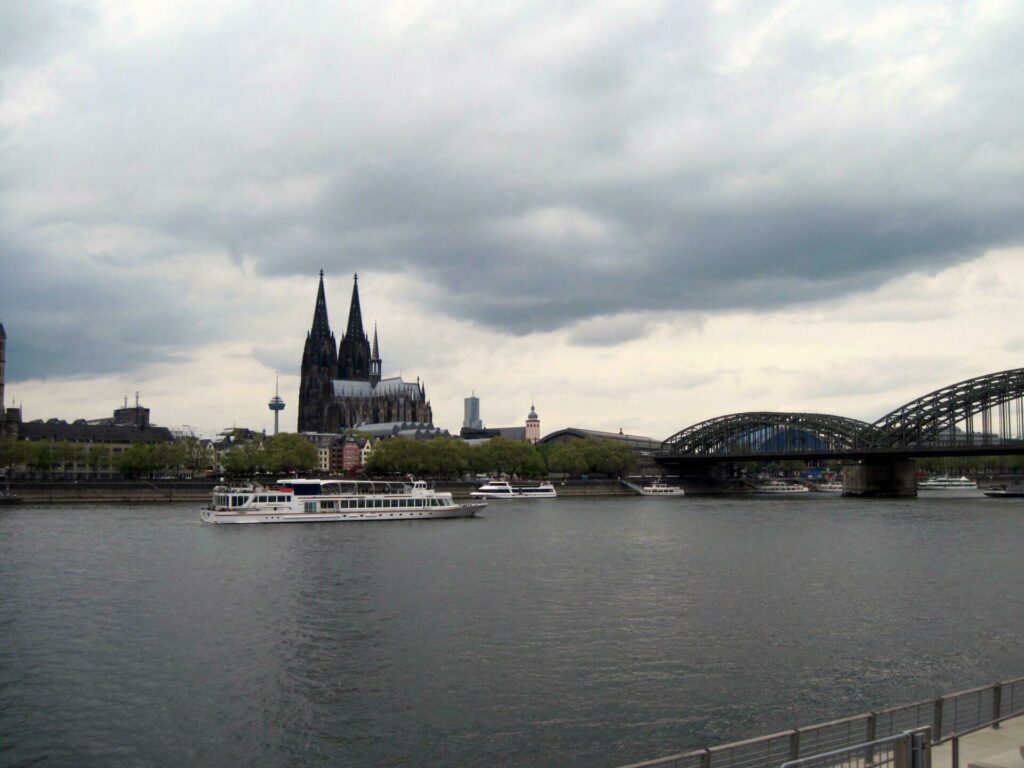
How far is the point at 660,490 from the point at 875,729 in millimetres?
→ 136124

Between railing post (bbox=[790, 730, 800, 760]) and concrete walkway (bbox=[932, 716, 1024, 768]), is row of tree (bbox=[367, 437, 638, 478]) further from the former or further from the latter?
railing post (bbox=[790, 730, 800, 760])

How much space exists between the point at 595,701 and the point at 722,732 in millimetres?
3077

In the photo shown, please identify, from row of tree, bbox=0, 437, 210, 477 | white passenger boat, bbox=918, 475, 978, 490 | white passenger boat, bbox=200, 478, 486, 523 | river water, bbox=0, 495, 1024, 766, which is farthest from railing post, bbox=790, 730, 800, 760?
white passenger boat, bbox=918, 475, 978, 490

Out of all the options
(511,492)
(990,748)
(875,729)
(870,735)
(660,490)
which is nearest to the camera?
(990,748)

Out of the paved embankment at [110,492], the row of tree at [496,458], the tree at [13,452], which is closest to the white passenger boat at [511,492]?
the row of tree at [496,458]

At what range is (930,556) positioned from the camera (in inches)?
1928

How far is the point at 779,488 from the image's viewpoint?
17525 centimetres

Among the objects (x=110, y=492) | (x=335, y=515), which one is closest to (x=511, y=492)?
(x=110, y=492)

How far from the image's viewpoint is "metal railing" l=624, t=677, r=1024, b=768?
39.6 feet

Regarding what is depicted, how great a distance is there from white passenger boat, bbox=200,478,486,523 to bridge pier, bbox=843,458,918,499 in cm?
7600

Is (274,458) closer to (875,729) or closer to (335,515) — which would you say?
(335,515)

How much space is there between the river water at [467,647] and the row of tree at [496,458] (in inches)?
3598

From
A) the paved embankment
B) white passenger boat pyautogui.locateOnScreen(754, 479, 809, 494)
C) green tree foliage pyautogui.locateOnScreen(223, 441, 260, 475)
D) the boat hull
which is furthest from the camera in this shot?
white passenger boat pyautogui.locateOnScreen(754, 479, 809, 494)

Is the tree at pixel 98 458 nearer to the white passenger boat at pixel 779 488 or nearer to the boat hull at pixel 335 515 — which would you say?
Answer: the boat hull at pixel 335 515
